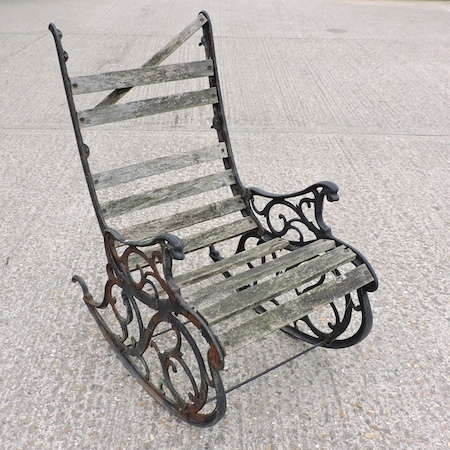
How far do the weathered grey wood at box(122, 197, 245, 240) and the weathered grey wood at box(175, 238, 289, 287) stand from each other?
31cm

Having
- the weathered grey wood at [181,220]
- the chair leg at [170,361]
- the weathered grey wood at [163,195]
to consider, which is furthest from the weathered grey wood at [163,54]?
the chair leg at [170,361]

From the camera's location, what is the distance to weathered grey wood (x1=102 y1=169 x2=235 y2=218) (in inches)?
97.8

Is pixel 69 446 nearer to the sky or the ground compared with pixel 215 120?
nearer to the ground

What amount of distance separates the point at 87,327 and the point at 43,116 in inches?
120

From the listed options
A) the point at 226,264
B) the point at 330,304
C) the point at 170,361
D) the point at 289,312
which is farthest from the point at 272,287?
the point at 330,304

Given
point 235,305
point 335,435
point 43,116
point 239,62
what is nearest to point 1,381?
point 235,305

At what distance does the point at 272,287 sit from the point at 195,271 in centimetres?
41

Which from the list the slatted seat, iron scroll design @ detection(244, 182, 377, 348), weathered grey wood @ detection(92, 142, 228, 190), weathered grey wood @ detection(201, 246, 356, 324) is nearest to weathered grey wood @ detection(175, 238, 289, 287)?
the slatted seat

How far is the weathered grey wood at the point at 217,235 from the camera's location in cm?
253

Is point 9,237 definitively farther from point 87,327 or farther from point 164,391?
point 164,391

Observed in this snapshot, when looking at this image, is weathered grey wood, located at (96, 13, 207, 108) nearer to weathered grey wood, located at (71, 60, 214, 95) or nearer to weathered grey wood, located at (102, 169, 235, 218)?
weathered grey wood, located at (71, 60, 214, 95)

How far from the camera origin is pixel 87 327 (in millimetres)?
2658

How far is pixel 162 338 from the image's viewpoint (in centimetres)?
259

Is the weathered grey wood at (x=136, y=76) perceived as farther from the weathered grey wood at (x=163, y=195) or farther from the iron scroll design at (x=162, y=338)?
the iron scroll design at (x=162, y=338)
